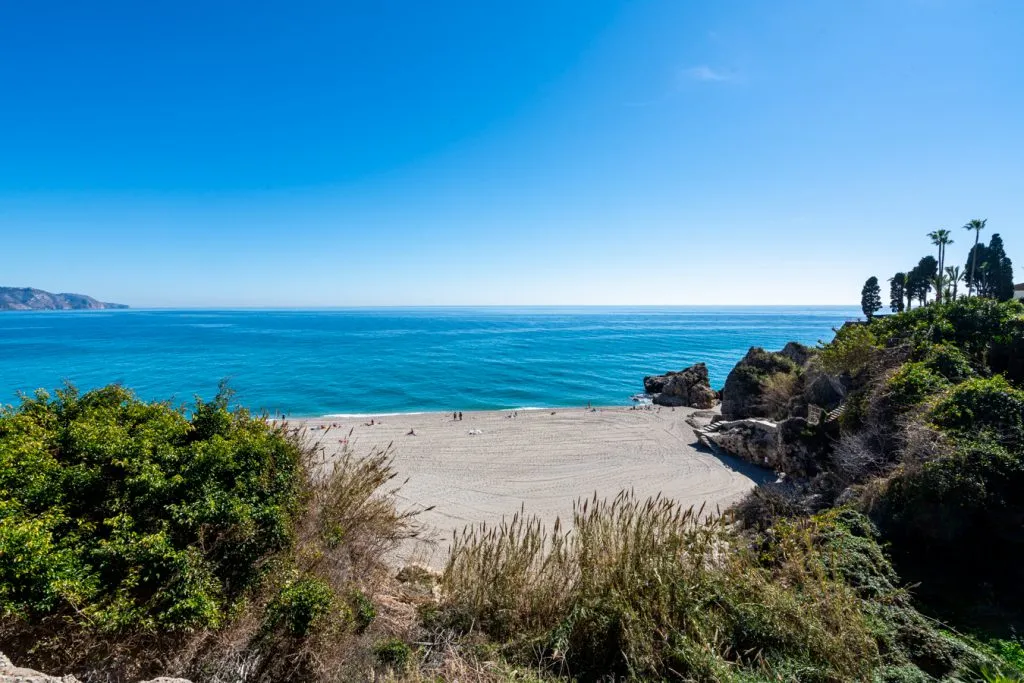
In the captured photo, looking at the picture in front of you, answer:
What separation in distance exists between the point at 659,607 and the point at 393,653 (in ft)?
12.5

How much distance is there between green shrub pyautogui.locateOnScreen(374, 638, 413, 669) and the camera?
5.77 metres

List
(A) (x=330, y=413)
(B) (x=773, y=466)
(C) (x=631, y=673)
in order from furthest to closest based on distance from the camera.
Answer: (A) (x=330, y=413)
(B) (x=773, y=466)
(C) (x=631, y=673)

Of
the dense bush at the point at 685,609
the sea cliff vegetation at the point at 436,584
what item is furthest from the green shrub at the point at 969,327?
the dense bush at the point at 685,609

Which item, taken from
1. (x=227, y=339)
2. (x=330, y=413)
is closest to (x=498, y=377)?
(x=330, y=413)

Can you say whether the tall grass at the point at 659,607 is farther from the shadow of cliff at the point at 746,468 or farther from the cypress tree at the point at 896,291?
the cypress tree at the point at 896,291

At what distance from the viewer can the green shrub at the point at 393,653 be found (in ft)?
18.9

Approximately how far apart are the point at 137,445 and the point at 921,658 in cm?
1198

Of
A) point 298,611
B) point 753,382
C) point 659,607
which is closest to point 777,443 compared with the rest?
point 753,382

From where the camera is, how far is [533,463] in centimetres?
2186

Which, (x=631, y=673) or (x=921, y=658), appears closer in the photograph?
(x=631, y=673)

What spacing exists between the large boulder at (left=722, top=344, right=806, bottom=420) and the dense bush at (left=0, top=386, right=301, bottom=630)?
1090 inches

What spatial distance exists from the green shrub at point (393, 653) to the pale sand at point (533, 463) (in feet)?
18.2

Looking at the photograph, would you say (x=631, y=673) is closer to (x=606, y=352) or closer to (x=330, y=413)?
(x=330, y=413)

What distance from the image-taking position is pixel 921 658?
565 centimetres
